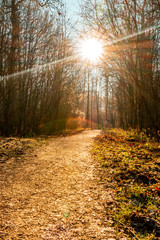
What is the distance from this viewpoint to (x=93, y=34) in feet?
25.3

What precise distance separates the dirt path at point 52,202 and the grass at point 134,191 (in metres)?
0.26

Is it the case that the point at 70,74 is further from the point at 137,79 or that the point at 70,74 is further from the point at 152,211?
the point at 152,211

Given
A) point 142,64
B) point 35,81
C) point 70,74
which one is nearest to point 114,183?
point 142,64

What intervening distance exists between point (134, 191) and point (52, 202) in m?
1.52

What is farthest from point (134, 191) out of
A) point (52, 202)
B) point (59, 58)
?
point (59, 58)

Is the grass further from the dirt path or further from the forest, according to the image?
the forest

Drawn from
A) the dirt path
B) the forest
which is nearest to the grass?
the dirt path

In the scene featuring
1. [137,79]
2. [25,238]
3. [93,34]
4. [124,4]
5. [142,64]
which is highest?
[124,4]

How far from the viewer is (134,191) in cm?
334

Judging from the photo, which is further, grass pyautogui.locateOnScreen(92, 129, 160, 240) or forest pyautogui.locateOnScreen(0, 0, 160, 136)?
forest pyautogui.locateOnScreen(0, 0, 160, 136)

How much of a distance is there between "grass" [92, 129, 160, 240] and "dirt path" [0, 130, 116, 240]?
0.26m

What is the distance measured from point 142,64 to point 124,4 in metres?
2.51

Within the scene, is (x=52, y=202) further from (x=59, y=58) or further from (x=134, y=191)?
(x=59, y=58)

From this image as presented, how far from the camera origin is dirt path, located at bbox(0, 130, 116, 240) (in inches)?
90.1
